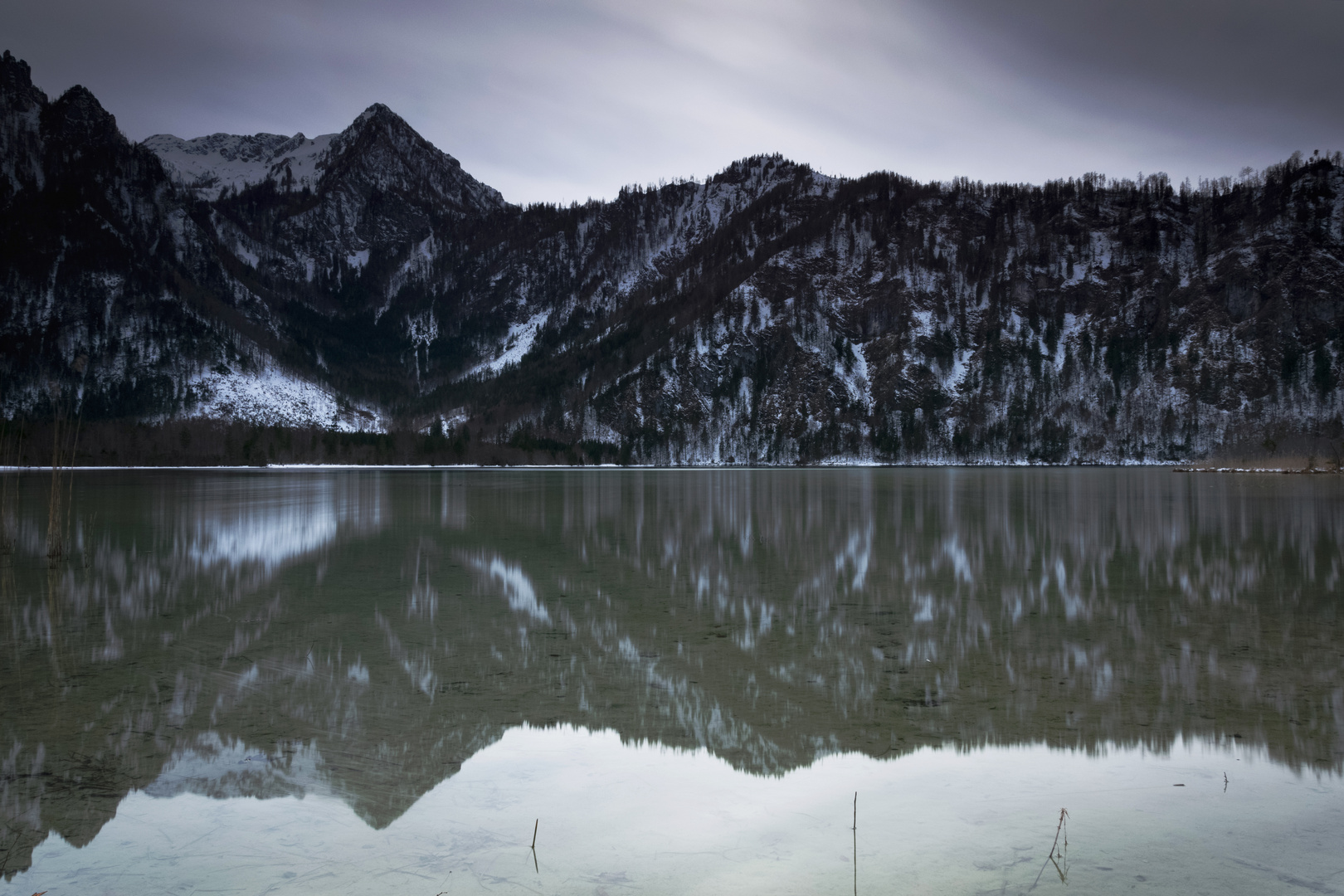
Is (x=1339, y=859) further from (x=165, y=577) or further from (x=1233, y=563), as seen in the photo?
(x=165, y=577)

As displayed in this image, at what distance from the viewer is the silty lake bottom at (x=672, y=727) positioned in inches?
253

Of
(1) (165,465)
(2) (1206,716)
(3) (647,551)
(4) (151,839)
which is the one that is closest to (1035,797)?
(2) (1206,716)

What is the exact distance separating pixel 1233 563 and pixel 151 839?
22.6 meters

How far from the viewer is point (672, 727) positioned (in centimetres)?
953

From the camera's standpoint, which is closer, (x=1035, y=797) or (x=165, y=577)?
(x=1035, y=797)

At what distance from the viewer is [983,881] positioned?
605 centimetres

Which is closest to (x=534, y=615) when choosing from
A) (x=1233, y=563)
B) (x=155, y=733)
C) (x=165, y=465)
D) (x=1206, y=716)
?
(x=155, y=733)

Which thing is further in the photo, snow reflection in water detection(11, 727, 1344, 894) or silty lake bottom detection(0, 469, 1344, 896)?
silty lake bottom detection(0, 469, 1344, 896)

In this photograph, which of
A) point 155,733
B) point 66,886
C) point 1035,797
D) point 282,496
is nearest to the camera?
point 66,886

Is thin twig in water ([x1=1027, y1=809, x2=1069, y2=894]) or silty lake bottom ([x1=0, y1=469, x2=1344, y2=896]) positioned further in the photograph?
silty lake bottom ([x1=0, y1=469, x2=1344, y2=896])

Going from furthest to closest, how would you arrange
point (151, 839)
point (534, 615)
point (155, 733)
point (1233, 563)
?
point (1233, 563) < point (534, 615) < point (155, 733) < point (151, 839)

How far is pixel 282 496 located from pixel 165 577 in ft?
114

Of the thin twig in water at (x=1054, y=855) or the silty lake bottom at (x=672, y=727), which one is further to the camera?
the silty lake bottom at (x=672, y=727)

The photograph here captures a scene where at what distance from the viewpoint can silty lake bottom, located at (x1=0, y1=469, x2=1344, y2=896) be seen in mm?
6438
